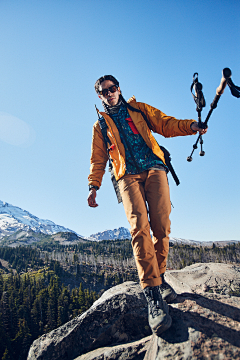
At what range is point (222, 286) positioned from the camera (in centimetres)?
638

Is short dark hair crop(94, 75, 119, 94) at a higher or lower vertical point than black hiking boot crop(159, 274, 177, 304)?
higher

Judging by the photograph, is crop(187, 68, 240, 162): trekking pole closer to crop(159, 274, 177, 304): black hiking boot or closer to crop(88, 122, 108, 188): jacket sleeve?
crop(88, 122, 108, 188): jacket sleeve

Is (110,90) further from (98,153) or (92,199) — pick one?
(92,199)

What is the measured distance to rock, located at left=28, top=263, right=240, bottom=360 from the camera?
112 inches

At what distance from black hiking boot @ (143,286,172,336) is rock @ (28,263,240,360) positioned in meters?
0.15

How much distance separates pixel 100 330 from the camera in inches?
189

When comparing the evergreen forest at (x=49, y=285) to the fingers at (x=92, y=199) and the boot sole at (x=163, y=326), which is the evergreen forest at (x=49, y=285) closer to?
the fingers at (x=92, y=199)

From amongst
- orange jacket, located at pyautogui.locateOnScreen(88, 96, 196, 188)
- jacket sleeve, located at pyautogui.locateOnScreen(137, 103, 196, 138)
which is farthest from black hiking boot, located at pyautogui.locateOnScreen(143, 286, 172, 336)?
jacket sleeve, located at pyautogui.locateOnScreen(137, 103, 196, 138)

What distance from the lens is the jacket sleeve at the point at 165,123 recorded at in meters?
4.27

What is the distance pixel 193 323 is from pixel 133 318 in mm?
1930

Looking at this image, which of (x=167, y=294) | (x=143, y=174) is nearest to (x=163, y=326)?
(x=167, y=294)

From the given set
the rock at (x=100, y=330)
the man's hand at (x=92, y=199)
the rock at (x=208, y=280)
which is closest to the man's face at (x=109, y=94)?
the man's hand at (x=92, y=199)

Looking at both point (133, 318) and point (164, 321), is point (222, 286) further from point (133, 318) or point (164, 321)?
point (164, 321)

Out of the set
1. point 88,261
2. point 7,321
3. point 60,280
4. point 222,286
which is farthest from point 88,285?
point 222,286
